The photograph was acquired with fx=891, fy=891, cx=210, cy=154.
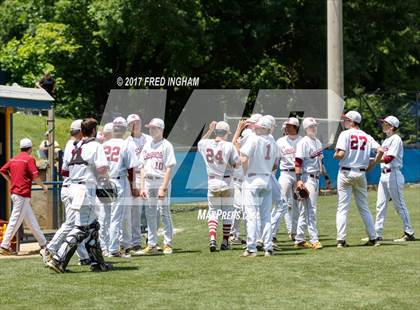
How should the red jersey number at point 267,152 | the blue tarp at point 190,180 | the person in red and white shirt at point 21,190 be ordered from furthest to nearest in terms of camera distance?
the blue tarp at point 190,180, the person in red and white shirt at point 21,190, the red jersey number at point 267,152

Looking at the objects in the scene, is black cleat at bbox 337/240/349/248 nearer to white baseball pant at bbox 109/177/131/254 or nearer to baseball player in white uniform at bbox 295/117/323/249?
baseball player in white uniform at bbox 295/117/323/249

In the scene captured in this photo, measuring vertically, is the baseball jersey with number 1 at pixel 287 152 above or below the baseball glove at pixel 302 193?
above

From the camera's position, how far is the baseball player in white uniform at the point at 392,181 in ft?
54.0

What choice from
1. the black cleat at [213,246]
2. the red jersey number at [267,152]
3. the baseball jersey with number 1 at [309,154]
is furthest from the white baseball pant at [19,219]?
the baseball jersey with number 1 at [309,154]

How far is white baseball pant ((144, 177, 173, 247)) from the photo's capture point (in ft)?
48.4

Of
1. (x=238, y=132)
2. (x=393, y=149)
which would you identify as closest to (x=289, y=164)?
(x=238, y=132)

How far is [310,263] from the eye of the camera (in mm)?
13375

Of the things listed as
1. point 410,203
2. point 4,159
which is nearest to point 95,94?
point 410,203

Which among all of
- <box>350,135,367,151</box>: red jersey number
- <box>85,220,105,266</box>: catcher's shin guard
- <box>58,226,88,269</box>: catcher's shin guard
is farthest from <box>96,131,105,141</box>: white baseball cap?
<box>350,135,367,151</box>: red jersey number

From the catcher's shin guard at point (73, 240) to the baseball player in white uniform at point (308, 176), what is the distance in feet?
13.8

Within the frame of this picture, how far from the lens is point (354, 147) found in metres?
15.2

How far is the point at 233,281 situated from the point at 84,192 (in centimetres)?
251

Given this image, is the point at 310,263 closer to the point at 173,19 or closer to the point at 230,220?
the point at 230,220

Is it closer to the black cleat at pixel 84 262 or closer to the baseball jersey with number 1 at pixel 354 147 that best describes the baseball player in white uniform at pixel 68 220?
the black cleat at pixel 84 262
